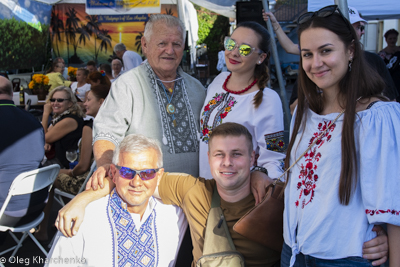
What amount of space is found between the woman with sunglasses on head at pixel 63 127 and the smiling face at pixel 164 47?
7.36ft

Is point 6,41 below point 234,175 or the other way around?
the other way around

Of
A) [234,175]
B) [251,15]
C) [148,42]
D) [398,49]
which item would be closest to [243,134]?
[234,175]

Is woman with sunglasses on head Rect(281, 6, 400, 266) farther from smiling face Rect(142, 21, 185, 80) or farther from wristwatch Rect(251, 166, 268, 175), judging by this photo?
smiling face Rect(142, 21, 185, 80)

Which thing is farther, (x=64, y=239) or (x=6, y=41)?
(x=6, y=41)

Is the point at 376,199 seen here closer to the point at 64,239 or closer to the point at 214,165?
the point at 214,165

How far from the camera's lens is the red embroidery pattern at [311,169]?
1385mm

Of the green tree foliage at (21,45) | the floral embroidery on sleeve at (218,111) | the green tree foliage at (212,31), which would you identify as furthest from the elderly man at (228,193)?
the green tree foliage at (212,31)

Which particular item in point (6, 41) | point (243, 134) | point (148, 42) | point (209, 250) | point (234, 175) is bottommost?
point (209, 250)

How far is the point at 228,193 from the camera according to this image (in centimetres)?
187

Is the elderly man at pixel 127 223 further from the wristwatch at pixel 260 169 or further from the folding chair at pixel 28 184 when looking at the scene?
the folding chair at pixel 28 184

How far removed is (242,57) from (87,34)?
1259cm

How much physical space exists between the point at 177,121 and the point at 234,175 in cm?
69

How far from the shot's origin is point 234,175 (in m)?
1.82

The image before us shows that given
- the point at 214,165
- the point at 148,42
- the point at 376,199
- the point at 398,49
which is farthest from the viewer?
the point at 398,49
